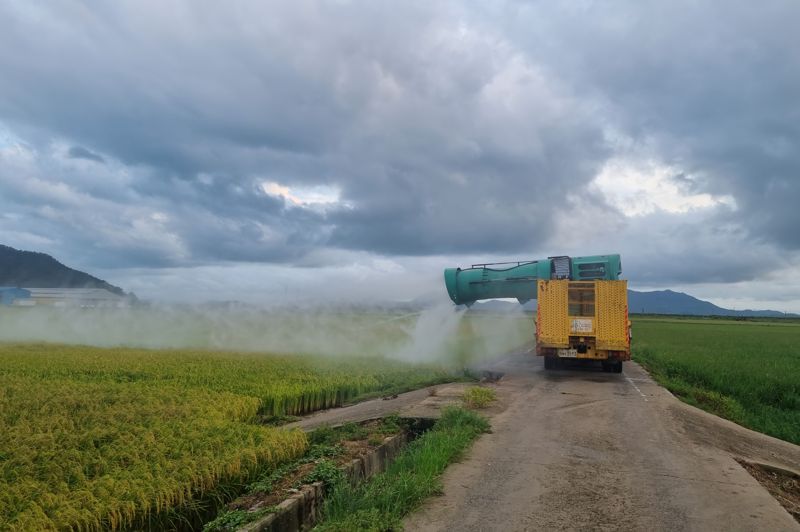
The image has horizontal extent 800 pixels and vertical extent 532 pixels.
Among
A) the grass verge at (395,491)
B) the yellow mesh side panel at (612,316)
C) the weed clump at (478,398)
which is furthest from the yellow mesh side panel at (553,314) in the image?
the grass verge at (395,491)

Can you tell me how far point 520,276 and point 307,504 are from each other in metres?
14.2

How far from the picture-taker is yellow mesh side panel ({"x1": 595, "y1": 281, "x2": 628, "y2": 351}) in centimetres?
1673

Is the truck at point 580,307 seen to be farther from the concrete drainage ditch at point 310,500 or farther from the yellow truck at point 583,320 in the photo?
the concrete drainage ditch at point 310,500

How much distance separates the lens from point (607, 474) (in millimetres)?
7039

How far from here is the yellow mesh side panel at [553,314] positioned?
17266 millimetres

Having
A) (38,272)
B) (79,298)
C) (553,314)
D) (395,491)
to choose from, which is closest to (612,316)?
(553,314)

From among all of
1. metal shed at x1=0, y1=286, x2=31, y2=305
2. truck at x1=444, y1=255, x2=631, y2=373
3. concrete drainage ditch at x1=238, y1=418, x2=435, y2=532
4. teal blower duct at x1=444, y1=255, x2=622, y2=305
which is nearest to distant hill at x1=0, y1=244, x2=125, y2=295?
metal shed at x1=0, y1=286, x2=31, y2=305

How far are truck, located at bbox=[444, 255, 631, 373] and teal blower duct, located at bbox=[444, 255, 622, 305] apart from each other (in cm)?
3

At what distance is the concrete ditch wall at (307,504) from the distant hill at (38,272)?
10663cm

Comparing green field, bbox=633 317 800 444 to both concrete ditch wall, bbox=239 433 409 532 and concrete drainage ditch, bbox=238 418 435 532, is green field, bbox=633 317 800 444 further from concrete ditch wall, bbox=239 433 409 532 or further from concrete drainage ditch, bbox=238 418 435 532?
concrete ditch wall, bbox=239 433 409 532

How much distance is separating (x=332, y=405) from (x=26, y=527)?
10.5 m

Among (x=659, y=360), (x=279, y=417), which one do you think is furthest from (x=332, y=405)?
(x=659, y=360)

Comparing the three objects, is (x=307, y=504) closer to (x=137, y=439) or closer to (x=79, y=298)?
(x=137, y=439)

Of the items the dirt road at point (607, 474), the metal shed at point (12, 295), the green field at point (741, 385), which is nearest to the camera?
the dirt road at point (607, 474)
